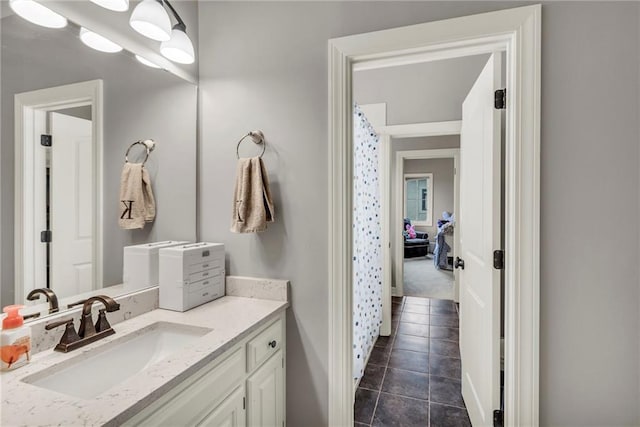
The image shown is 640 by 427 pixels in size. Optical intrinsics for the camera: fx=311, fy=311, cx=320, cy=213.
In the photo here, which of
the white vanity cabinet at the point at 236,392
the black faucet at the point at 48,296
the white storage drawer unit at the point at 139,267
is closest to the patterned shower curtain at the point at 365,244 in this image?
the white vanity cabinet at the point at 236,392

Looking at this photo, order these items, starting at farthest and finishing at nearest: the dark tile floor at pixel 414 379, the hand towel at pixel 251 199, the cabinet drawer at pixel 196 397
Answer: the dark tile floor at pixel 414 379, the hand towel at pixel 251 199, the cabinet drawer at pixel 196 397

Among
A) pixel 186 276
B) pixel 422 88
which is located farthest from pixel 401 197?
pixel 186 276

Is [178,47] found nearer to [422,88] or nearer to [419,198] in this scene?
[422,88]

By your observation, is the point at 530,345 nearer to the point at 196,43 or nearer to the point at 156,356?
the point at 156,356

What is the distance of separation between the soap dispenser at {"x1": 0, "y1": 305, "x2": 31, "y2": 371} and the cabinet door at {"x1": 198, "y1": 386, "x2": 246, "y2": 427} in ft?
1.89

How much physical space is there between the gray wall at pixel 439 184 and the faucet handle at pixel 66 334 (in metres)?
7.81

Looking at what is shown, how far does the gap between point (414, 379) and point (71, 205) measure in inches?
94.2

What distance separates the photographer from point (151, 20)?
Answer: 50.3 inches

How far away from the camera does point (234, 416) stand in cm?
119

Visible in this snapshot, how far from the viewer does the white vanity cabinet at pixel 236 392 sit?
0.92 metres

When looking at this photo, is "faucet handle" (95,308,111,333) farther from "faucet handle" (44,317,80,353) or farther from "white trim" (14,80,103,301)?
"white trim" (14,80,103,301)

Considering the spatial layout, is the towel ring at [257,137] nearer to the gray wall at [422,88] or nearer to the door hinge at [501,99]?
the door hinge at [501,99]

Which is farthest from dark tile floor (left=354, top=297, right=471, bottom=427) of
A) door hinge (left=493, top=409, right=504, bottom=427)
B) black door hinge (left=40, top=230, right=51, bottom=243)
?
black door hinge (left=40, top=230, right=51, bottom=243)

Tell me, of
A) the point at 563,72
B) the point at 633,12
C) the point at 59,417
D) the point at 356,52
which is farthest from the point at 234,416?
the point at 633,12
